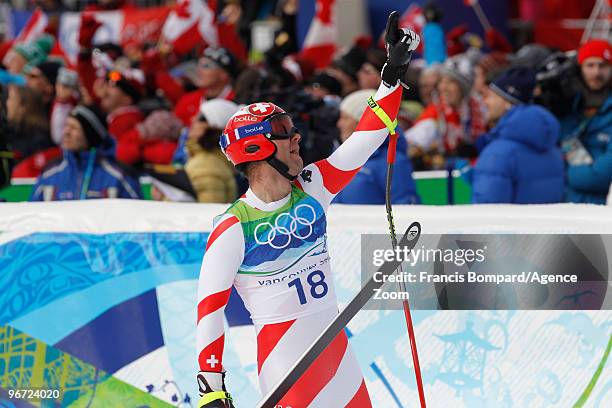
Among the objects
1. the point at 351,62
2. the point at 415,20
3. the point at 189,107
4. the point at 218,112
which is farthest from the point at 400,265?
the point at 415,20

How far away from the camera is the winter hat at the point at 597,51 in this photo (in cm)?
754

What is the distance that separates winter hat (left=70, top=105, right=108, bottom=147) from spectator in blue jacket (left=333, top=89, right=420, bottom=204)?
1.70 m

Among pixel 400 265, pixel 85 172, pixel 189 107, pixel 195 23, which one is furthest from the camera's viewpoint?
pixel 195 23

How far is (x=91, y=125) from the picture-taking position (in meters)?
7.13

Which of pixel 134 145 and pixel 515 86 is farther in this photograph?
pixel 134 145

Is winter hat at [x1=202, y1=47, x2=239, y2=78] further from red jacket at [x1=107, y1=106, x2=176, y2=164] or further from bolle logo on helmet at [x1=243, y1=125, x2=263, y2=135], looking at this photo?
bolle logo on helmet at [x1=243, y1=125, x2=263, y2=135]

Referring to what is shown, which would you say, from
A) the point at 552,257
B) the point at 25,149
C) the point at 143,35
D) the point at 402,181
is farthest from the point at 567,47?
the point at 552,257

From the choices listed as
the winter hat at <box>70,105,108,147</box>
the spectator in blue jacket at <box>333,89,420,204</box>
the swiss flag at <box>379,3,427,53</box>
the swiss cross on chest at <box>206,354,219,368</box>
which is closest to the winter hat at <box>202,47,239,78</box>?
the winter hat at <box>70,105,108,147</box>

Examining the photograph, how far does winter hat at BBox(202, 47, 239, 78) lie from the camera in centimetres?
891

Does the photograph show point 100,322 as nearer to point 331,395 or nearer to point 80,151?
point 331,395

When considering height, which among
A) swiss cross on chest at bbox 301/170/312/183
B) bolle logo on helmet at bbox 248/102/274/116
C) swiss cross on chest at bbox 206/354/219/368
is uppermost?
bolle logo on helmet at bbox 248/102/274/116

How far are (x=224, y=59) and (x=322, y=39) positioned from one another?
10.9ft

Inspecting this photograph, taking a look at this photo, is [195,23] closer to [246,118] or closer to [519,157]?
[519,157]

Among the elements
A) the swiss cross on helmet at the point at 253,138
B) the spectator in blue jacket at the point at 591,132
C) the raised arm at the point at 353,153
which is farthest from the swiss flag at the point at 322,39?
the swiss cross on helmet at the point at 253,138
